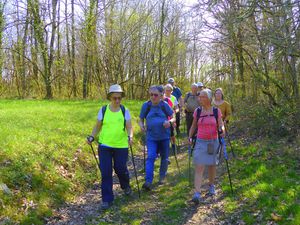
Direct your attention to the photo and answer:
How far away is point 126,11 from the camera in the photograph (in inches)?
1185

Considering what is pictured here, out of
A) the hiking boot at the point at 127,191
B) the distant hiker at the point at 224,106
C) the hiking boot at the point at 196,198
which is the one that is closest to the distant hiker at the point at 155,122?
the hiking boot at the point at 127,191

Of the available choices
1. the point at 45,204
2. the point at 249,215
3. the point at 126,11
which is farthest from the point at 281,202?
the point at 126,11

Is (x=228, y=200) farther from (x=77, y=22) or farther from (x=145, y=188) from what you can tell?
(x=77, y=22)

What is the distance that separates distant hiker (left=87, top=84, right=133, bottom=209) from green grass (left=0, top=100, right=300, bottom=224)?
1.86 feet

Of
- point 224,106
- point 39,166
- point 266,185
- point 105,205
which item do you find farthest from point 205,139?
point 224,106

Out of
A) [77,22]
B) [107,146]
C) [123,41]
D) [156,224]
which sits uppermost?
[77,22]

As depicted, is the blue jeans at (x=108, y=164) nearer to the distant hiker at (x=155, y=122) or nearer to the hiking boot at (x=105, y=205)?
the hiking boot at (x=105, y=205)

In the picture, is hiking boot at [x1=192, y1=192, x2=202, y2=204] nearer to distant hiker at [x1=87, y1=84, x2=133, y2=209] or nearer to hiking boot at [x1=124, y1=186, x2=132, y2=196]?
hiking boot at [x1=124, y1=186, x2=132, y2=196]

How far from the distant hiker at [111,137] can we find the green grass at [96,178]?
0.57m

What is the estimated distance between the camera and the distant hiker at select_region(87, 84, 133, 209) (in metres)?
6.91

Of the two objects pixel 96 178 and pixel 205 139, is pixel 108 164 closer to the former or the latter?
pixel 205 139

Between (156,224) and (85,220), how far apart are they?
4.12 feet

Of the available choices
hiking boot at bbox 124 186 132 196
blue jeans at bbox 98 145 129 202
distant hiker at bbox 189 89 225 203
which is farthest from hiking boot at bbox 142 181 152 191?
distant hiker at bbox 189 89 225 203

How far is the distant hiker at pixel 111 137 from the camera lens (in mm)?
6914
